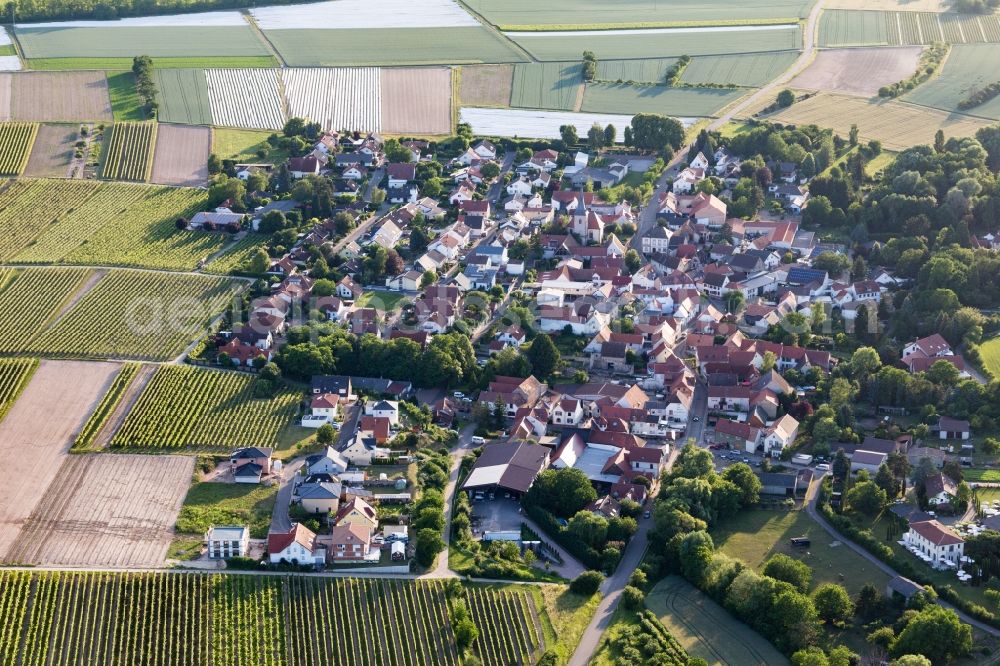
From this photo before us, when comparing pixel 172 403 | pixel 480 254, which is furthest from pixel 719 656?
pixel 480 254

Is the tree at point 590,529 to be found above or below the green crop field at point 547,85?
below

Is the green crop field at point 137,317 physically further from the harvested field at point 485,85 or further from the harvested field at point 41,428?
the harvested field at point 485,85

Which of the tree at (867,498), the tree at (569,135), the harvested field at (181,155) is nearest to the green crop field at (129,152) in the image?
the harvested field at (181,155)

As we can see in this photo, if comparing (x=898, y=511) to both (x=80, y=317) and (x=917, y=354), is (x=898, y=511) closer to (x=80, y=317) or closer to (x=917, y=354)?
(x=917, y=354)

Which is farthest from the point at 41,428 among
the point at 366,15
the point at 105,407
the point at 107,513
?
the point at 366,15

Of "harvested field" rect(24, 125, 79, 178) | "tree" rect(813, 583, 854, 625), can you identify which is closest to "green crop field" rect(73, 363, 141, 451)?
"harvested field" rect(24, 125, 79, 178)

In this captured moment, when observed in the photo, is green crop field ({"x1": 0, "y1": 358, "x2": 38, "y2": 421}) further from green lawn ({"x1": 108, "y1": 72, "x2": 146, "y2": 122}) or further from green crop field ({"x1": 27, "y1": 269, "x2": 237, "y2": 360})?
green lawn ({"x1": 108, "y1": 72, "x2": 146, "y2": 122})
